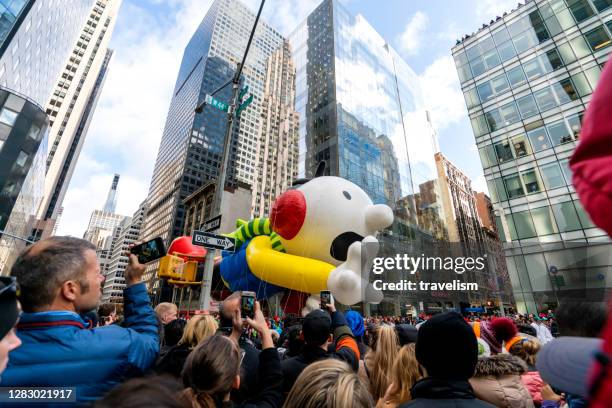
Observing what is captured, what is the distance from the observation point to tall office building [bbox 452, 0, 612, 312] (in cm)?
1805

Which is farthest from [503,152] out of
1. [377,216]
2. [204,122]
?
[204,122]

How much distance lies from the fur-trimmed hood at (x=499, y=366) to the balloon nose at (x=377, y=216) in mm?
3976

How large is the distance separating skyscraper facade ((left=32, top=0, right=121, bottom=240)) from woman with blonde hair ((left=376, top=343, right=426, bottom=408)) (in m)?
82.7

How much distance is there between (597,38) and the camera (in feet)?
64.2

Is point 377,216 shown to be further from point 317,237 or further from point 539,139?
point 539,139

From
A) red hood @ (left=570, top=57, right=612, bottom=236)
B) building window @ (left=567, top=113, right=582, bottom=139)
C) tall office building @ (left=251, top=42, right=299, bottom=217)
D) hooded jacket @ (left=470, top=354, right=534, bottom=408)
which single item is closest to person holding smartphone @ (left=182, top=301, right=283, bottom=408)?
hooded jacket @ (left=470, top=354, right=534, bottom=408)

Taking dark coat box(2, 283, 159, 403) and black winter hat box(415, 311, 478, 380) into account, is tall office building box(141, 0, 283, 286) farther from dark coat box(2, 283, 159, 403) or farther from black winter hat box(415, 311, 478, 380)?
black winter hat box(415, 311, 478, 380)

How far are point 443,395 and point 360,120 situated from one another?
145ft

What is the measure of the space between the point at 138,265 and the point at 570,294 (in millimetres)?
22193

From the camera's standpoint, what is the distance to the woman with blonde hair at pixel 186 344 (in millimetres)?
2498

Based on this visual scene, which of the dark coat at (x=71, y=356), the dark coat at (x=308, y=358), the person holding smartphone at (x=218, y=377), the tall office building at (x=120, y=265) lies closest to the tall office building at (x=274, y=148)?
the tall office building at (x=120, y=265)

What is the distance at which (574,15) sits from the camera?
20.8 metres

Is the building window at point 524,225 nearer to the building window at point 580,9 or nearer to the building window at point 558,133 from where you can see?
the building window at point 558,133

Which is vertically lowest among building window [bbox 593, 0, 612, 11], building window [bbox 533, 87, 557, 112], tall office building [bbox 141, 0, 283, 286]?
building window [bbox 533, 87, 557, 112]
